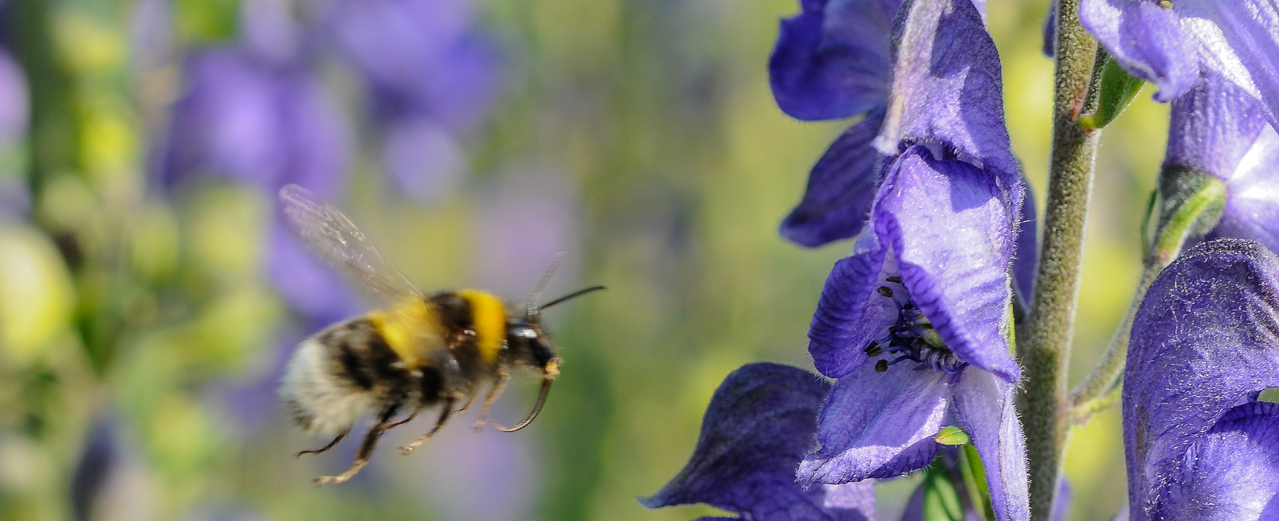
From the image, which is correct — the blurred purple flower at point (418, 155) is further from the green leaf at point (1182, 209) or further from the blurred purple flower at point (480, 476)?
the green leaf at point (1182, 209)

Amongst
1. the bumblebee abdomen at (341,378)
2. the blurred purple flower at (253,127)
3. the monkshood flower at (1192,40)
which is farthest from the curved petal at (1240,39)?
the blurred purple flower at (253,127)

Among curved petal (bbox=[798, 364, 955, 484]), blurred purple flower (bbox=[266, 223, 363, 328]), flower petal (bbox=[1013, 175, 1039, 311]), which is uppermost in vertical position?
flower petal (bbox=[1013, 175, 1039, 311])

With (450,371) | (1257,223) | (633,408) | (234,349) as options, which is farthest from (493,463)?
(1257,223)

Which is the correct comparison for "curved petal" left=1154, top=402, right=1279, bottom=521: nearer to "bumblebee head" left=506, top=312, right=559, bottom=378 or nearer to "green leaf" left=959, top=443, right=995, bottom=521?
"green leaf" left=959, top=443, right=995, bottom=521

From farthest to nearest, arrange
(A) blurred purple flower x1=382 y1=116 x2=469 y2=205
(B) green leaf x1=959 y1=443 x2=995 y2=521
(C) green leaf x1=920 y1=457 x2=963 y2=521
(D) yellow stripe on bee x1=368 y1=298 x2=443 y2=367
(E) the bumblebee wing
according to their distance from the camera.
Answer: (A) blurred purple flower x1=382 y1=116 x2=469 y2=205 < (D) yellow stripe on bee x1=368 y1=298 x2=443 y2=367 < (E) the bumblebee wing < (C) green leaf x1=920 y1=457 x2=963 y2=521 < (B) green leaf x1=959 y1=443 x2=995 y2=521

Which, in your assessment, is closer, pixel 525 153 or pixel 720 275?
pixel 720 275

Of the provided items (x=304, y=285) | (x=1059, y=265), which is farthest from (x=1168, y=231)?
(x=304, y=285)

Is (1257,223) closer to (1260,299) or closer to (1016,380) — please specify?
(1260,299)

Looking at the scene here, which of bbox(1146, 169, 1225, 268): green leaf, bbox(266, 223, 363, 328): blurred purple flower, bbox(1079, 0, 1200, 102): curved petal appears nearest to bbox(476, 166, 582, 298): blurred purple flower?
bbox(266, 223, 363, 328): blurred purple flower
